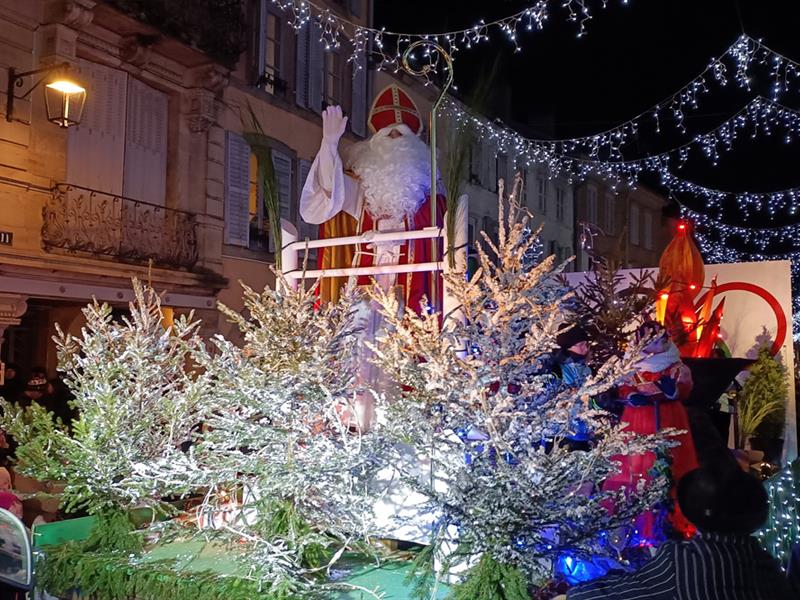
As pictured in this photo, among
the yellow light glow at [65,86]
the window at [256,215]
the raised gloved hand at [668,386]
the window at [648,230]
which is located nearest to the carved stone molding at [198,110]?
the window at [256,215]

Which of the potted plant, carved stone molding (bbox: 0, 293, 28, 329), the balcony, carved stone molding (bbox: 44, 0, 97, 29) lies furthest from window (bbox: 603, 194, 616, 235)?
carved stone molding (bbox: 0, 293, 28, 329)

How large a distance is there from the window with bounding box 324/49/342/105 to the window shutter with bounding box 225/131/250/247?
3.12 metres

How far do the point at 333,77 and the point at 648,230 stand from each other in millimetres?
20281

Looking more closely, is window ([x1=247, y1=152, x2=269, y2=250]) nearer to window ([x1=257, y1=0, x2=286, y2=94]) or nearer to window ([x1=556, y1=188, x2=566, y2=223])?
window ([x1=257, y1=0, x2=286, y2=94])

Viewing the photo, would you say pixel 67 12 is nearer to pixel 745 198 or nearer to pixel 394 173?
pixel 394 173

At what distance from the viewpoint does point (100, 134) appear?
11148 mm

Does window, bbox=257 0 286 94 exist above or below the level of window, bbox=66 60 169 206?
above

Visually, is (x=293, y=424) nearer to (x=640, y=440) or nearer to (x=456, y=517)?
(x=456, y=517)

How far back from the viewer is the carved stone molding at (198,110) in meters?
12.7

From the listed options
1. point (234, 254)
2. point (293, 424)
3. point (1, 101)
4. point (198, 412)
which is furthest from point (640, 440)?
point (234, 254)

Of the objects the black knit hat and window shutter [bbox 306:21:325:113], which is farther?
window shutter [bbox 306:21:325:113]

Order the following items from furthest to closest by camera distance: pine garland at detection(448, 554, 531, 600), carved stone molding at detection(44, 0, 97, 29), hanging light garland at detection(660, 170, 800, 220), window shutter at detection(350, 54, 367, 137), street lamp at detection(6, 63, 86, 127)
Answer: window shutter at detection(350, 54, 367, 137) < hanging light garland at detection(660, 170, 800, 220) < carved stone molding at detection(44, 0, 97, 29) < street lamp at detection(6, 63, 86, 127) < pine garland at detection(448, 554, 531, 600)

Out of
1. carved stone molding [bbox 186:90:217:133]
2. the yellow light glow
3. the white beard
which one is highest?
carved stone molding [bbox 186:90:217:133]

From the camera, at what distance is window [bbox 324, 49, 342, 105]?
1623cm
